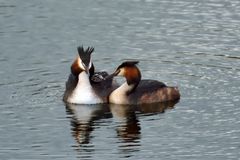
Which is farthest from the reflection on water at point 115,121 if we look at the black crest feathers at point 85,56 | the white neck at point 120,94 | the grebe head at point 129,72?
the black crest feathers at point 85,56

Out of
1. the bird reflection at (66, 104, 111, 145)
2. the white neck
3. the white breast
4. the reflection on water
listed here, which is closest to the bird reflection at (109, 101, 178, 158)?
the reflection on water

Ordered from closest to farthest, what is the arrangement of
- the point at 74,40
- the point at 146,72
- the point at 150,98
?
the point at 150,98
the point at 146,72
the point at 74,40

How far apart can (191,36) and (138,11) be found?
2.65m

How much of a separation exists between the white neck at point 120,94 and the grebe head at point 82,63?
0.72 m

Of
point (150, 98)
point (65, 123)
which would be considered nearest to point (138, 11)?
point (150, 98)

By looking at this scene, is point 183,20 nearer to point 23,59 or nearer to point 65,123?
point 23,59

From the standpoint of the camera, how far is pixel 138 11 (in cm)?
2855

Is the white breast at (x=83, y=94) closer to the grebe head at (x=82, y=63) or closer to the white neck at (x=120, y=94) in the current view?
the grebe head at (x=82, y=63)

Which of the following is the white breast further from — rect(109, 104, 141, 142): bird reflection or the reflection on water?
rect(109, 104, 141, 142): bird reflection

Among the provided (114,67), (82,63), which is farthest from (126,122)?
(114,67)

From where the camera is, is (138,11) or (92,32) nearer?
(92,32)

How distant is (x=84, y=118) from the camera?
21047 millimetres

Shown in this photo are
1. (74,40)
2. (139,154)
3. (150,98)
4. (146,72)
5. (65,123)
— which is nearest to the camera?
(139,154)

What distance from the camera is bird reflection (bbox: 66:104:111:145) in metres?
19.8
